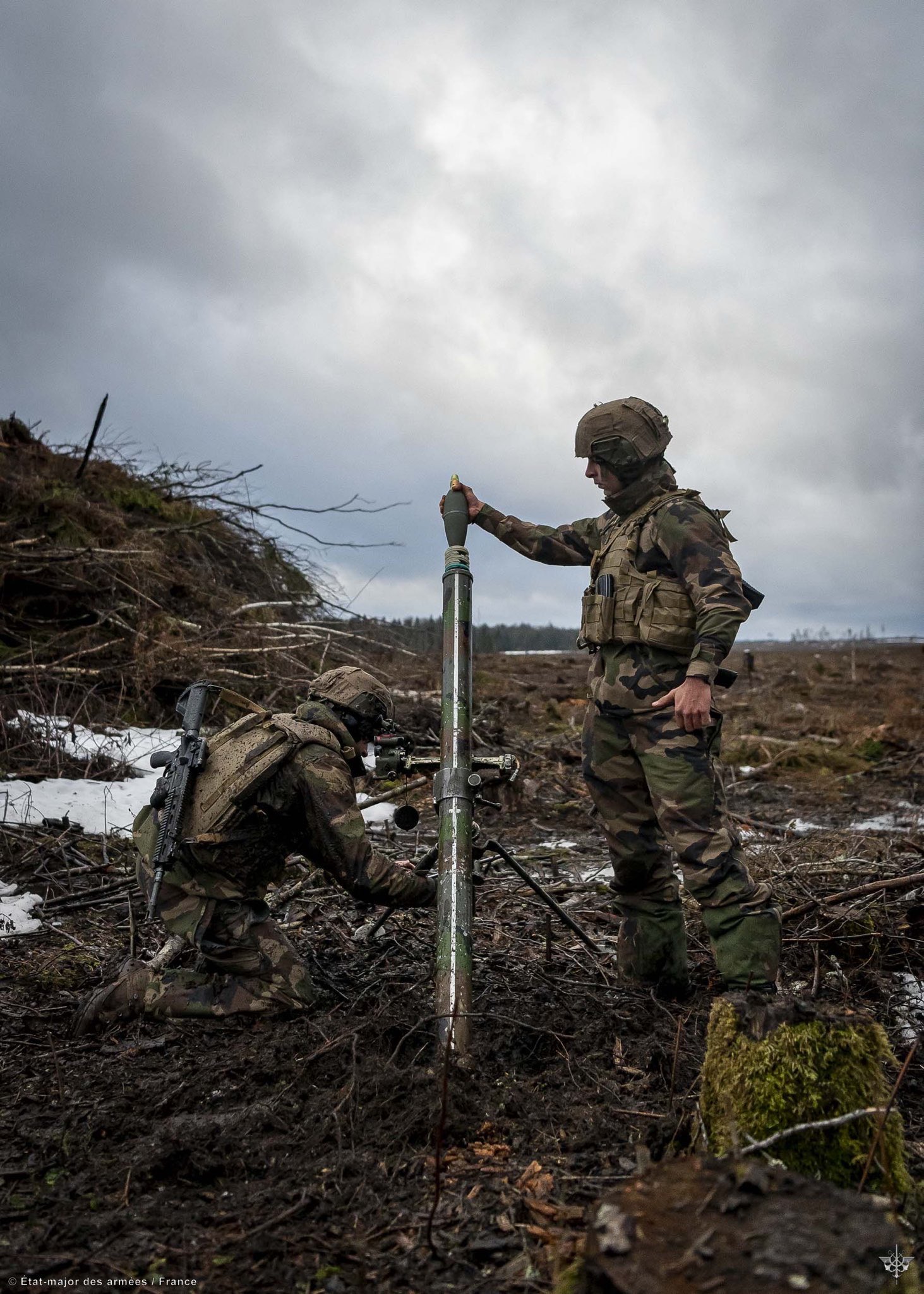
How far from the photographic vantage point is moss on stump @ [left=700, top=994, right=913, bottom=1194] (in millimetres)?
1976

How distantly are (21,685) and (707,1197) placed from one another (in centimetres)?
716

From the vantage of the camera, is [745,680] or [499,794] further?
[745,680]

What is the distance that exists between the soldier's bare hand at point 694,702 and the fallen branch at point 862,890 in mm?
1410

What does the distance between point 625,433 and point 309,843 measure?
7.44 feet

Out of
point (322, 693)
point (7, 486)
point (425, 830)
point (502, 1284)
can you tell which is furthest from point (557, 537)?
point (7, 486)

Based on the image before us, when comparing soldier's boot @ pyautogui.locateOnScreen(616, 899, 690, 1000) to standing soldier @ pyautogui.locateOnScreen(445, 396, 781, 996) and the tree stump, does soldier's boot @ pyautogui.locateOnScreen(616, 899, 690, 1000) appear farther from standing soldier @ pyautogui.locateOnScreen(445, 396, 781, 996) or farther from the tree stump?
the tree stump

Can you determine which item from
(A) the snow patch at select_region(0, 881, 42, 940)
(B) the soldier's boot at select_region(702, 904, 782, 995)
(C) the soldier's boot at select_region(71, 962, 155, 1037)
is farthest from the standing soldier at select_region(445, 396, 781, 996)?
(A) the snow patch at select_region(0, 881, 42, 940)

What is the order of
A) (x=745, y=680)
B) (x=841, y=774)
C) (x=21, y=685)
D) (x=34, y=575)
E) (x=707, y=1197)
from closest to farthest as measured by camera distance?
(x=707, y=1197) < (x=21, y=685) < (x=34, y=575) < (x=841, y=774) < (x=745, y=680)

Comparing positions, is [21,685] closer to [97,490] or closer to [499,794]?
[97,490]

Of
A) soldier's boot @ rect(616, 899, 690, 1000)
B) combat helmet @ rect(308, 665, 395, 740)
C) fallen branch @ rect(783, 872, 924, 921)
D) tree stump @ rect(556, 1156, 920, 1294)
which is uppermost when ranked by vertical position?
combat helmet @ rect(308, 665, 395, 740)

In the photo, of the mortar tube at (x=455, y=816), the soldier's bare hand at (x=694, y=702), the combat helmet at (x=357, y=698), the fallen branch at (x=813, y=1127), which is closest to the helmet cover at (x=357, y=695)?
the combat helmet at (x=357, y=698)

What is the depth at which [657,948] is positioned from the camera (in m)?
3.72

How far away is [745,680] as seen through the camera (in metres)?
24.9

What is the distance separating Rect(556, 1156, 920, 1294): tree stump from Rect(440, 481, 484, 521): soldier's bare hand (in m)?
3.10
